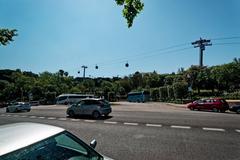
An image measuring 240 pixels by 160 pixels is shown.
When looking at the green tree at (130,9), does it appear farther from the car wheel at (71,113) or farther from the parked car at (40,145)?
the car wheel at (71,113)

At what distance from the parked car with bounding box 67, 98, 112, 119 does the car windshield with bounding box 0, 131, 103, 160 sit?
18962mm

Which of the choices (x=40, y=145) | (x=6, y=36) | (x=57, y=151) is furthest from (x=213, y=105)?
(x=40, y=145)

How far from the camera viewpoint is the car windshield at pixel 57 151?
296 cm

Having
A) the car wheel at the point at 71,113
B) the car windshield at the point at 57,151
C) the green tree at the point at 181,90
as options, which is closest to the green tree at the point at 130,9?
the car windshield at the point at 57,151

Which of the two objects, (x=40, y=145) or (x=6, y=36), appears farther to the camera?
(x=6, y=36)

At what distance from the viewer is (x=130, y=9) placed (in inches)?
347

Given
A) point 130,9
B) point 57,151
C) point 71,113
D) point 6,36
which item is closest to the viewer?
point 57,151

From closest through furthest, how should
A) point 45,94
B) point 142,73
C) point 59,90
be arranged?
1. point 45,94
2. point 59,90
3. point 142,73

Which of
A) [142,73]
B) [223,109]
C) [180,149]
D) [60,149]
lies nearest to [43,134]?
[60,149]

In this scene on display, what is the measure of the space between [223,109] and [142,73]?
9338 centimetres

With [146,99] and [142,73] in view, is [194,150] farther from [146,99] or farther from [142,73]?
[142,73]

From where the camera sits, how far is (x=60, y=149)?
357cm

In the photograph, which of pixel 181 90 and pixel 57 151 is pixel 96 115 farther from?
pixel 181 90

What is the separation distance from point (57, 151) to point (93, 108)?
19796mm
